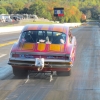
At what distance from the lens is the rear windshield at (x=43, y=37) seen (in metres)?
10.8

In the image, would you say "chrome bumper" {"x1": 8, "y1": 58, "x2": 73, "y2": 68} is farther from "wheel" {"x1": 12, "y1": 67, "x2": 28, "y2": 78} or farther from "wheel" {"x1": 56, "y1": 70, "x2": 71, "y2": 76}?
"wheel" {"x1": 56, "y1": 70, "x2": 71, "y2": 76}

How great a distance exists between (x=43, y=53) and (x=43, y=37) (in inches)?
43.0

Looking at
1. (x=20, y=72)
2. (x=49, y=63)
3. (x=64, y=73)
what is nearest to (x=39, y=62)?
(x=49, y=63)

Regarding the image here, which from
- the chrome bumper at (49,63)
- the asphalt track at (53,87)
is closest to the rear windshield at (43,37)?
the chrome bumper at (49,63)

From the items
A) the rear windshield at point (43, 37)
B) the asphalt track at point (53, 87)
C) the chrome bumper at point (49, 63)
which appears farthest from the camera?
the rear windshield at point (43, 37)

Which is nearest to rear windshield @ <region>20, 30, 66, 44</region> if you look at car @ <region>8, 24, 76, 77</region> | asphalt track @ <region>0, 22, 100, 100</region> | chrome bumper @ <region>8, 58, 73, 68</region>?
car @ <region>8, 24, 76, 77</region>

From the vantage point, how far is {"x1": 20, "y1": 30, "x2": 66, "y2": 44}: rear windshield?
10758 millimetres

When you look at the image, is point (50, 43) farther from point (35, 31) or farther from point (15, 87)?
point (15, 87)

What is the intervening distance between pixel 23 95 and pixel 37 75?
2.94 m

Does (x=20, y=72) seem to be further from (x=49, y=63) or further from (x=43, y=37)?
(x=43, y=37)

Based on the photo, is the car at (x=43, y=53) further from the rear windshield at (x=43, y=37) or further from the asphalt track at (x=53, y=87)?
the asphalt track at (x=53, y=87)

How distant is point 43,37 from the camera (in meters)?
11.0

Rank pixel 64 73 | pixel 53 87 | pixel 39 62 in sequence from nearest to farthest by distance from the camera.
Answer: pixel 53 87, pixel 39 62, pixel 64 73

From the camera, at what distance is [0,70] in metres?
12.2
